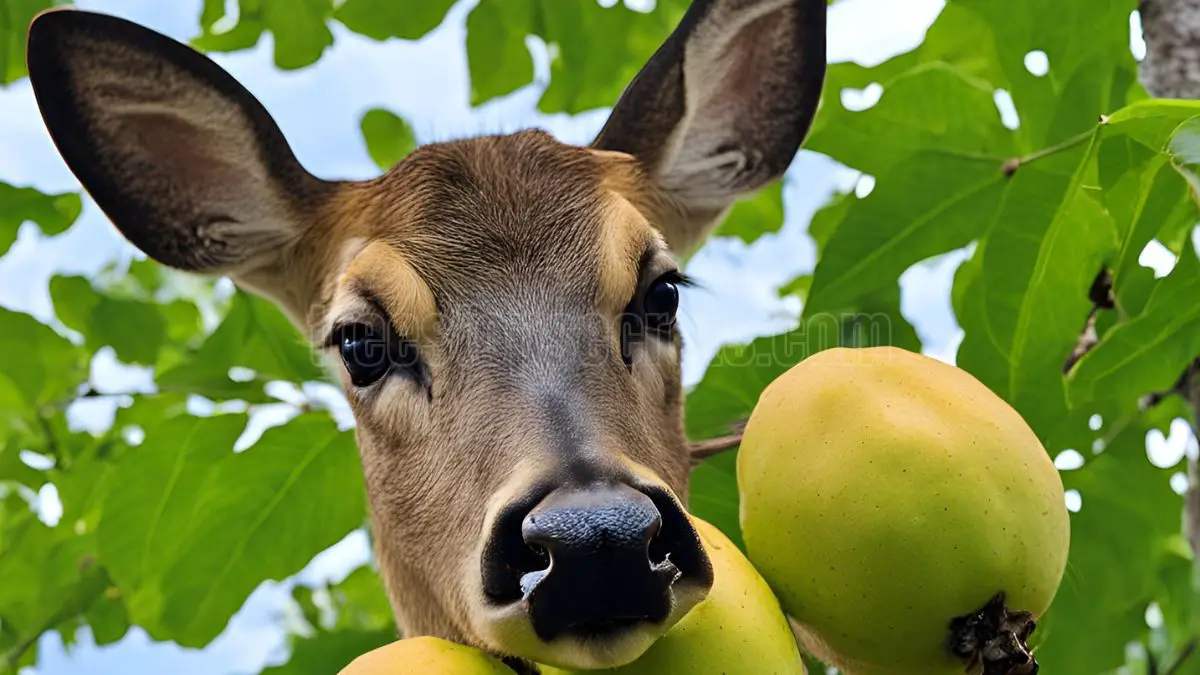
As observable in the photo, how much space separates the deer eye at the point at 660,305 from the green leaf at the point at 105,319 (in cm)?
224

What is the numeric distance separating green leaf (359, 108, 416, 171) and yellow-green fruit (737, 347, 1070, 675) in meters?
2.79

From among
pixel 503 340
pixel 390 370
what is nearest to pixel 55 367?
pixel 390 370

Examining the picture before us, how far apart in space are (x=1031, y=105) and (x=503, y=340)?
54.1 inches

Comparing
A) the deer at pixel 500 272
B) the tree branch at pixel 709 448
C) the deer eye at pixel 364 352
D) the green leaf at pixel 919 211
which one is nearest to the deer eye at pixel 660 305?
the deer at pixel 500 272

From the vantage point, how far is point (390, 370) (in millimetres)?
2096

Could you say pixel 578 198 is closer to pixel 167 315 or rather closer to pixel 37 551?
pixel 37 551

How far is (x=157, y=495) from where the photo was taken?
281 cm

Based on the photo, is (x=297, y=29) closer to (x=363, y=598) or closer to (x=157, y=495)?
(x=157, y=495)

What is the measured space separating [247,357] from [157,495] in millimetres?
516

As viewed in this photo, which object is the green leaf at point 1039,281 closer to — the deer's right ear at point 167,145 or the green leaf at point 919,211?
the green leaf at point 919,211

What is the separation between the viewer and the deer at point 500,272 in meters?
1.39

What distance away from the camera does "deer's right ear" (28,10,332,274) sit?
2301mm

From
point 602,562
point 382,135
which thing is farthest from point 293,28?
point 602,562

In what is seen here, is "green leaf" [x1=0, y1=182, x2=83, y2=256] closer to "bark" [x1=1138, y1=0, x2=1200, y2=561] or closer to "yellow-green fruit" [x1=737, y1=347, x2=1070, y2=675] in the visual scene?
"yellow-green fruit" [x1=737, y1=347, x2=1070, y2=675]
